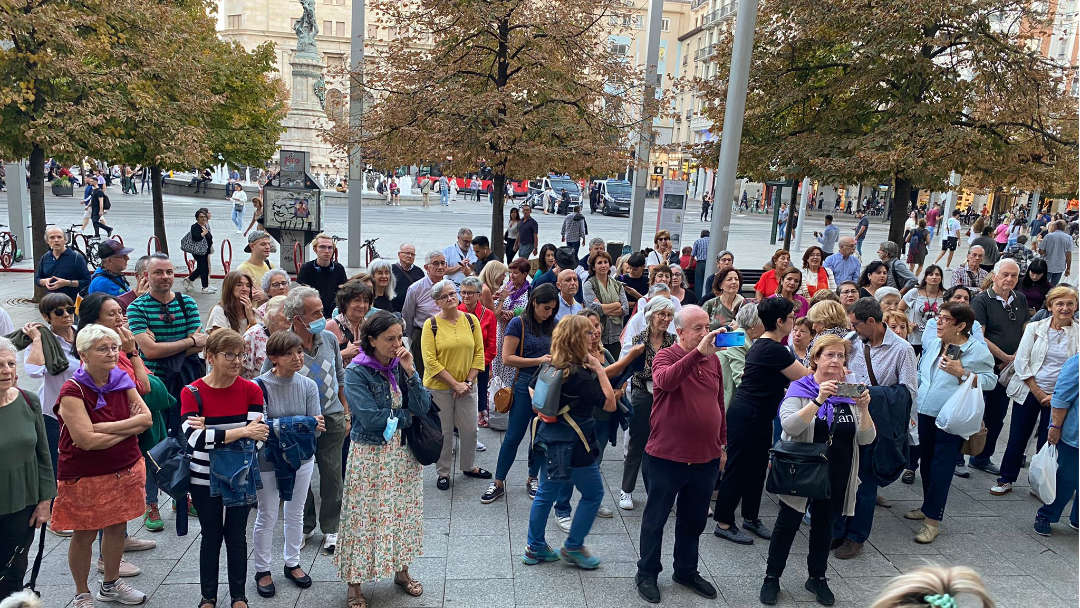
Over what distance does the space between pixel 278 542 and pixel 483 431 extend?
2748mm

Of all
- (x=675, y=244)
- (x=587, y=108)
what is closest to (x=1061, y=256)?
(x=675, y=244)

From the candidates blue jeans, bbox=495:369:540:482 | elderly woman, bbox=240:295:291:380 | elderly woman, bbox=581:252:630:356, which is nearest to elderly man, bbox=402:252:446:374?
elderly woman, bbox=581:252:630:356

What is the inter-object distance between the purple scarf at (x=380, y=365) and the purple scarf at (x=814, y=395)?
7.63 ft

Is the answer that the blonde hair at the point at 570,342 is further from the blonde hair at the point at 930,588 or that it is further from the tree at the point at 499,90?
the tree at the point at 499,90

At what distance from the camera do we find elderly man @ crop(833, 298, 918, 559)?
16.8 ft

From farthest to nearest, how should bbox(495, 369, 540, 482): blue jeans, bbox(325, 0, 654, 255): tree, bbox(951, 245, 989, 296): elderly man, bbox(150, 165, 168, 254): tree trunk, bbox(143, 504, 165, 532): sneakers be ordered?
1. bbox(150, 165, 168, 254): tree trunk
2. bbox(325, 0, 654, 255): tree
3. bbox(951, 245, 989, 296): elderly man
4. bbox(495, 369, 540, 482): blue jeans
5. bbox(143, 504, 165, 532): sneakers

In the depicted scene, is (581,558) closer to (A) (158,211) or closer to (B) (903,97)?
(B) (903,97)

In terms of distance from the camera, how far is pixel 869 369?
205 inches

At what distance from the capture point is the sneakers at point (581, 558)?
16.0 ft

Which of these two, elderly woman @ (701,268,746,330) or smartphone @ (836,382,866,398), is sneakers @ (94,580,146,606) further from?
elderly woman @ (701,268,746,330)

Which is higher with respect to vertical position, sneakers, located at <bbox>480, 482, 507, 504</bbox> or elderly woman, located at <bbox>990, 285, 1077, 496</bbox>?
elderly woman, located at <bbox>990, 285, 1077, 496</bbox>

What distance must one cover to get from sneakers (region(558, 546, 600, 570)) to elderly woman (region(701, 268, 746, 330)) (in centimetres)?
279

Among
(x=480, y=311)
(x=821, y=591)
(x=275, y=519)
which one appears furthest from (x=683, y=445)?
(x=480, y=311)

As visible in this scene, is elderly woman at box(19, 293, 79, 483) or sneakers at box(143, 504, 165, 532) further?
sneakers at box(143, 504, 165, 532)
